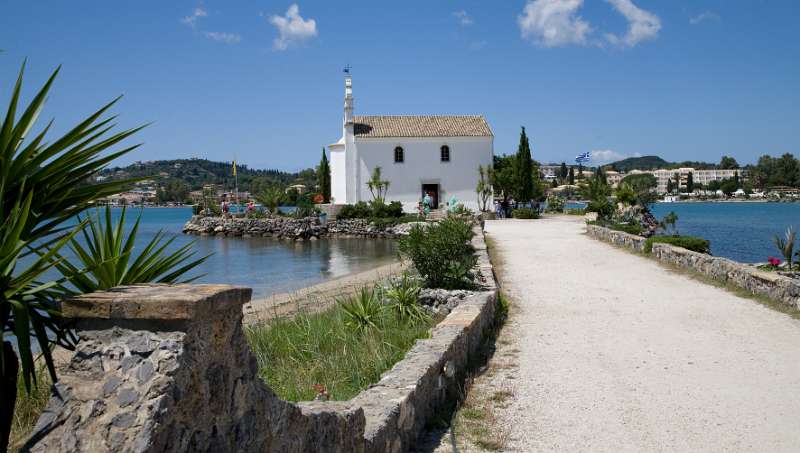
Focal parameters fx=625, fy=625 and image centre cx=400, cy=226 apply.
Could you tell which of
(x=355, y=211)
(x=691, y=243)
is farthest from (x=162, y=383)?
(x=355, y=211)

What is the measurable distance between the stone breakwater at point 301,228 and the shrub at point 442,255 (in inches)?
1112

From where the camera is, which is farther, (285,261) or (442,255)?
(285,261)

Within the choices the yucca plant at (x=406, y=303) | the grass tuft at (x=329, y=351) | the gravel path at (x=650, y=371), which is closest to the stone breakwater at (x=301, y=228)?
the gravel path at (x=650, y=371)

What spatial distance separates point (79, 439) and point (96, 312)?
0.38 m

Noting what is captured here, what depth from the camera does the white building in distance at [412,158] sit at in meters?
45.3

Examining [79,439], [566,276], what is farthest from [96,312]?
[566,276]

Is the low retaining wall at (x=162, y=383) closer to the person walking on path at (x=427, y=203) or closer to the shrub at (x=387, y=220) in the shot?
the person walking on path at (x=427, y=203)

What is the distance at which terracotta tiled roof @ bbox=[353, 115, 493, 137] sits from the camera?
45562 millimetres

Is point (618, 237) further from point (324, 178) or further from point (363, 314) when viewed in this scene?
point (324, 178)

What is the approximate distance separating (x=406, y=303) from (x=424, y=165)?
Answer: 37715 millimetres

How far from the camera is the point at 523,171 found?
42.2 meters

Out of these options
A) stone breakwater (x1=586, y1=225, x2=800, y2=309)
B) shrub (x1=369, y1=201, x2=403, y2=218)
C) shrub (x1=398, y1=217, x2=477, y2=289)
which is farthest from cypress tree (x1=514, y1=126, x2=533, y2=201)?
shrub (x1=398, y1=217, x2=477, y2=289)

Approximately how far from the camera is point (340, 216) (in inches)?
1737

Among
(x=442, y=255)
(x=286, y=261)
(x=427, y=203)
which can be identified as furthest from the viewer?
(x=427, y=203)
